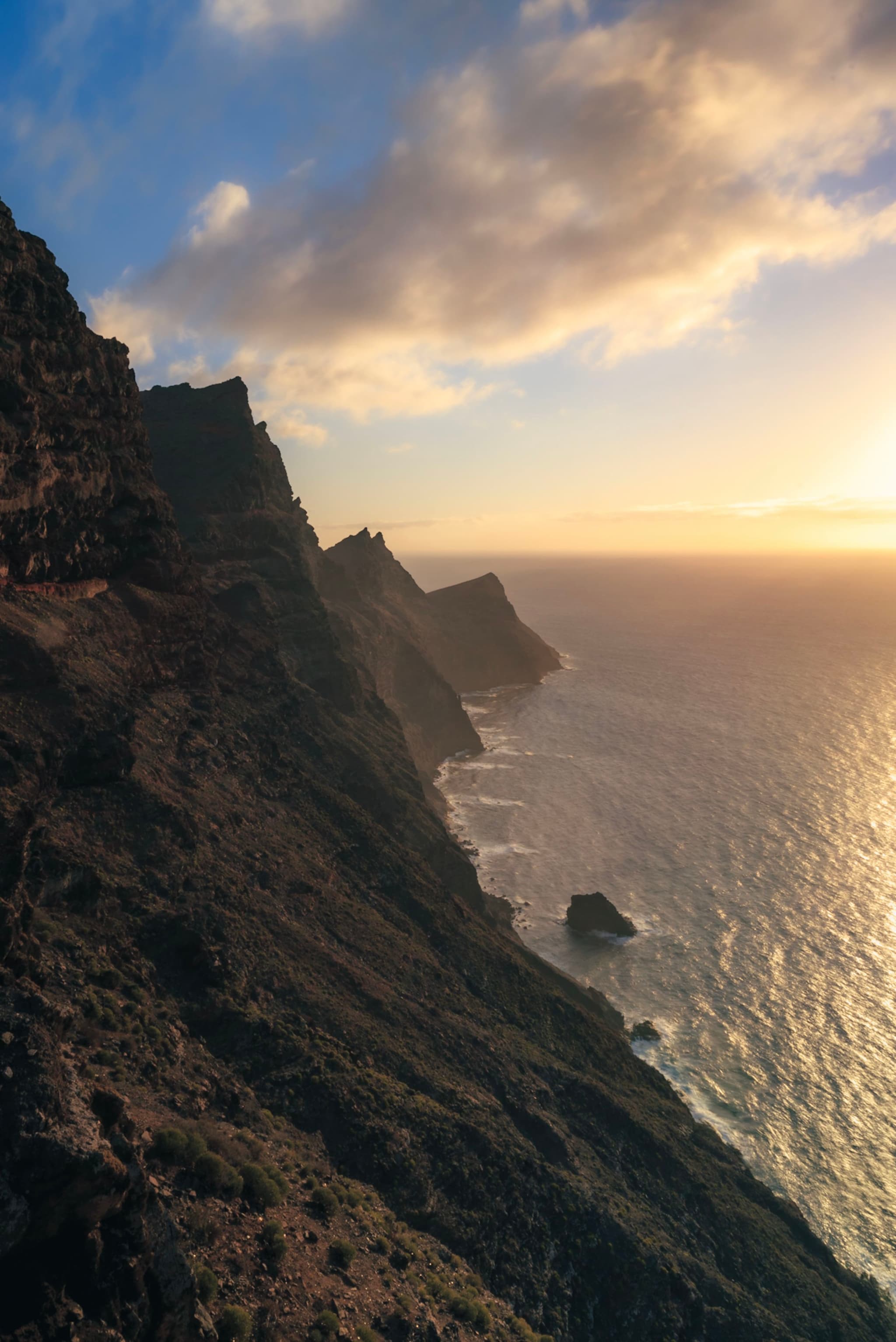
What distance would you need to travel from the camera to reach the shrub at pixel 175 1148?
19.4 metres

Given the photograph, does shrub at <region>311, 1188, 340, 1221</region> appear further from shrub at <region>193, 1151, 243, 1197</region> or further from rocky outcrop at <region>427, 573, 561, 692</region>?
rocky outcrop at <region>427, 573, 561, 692</region>

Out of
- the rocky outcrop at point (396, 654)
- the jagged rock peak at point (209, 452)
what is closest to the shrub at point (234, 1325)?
the jagged rock peak at point (209, 452)

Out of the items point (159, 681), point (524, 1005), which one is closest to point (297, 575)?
point (159, 681)

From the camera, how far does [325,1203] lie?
909 inches

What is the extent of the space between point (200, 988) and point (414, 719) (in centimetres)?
8785

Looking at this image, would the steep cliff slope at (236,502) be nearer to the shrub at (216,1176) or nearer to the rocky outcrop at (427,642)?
the rocky outcrop at (427,642)

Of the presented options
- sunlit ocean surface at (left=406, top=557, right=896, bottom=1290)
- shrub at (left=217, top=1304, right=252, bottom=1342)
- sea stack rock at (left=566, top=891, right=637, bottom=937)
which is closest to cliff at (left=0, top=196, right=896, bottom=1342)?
shrub at (left=217, top=1304, right=252, bottom=1342)

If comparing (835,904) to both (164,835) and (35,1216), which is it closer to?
(164,835)

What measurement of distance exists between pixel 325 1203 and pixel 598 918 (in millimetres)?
52250

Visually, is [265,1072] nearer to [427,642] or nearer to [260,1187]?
[260,1187]

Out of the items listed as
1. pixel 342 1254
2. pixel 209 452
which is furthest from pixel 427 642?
pixel 342 1254

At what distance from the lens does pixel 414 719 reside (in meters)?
117

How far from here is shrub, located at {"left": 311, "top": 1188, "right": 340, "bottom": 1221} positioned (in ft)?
74.8

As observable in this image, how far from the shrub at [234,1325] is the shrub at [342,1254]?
17.3 feet
